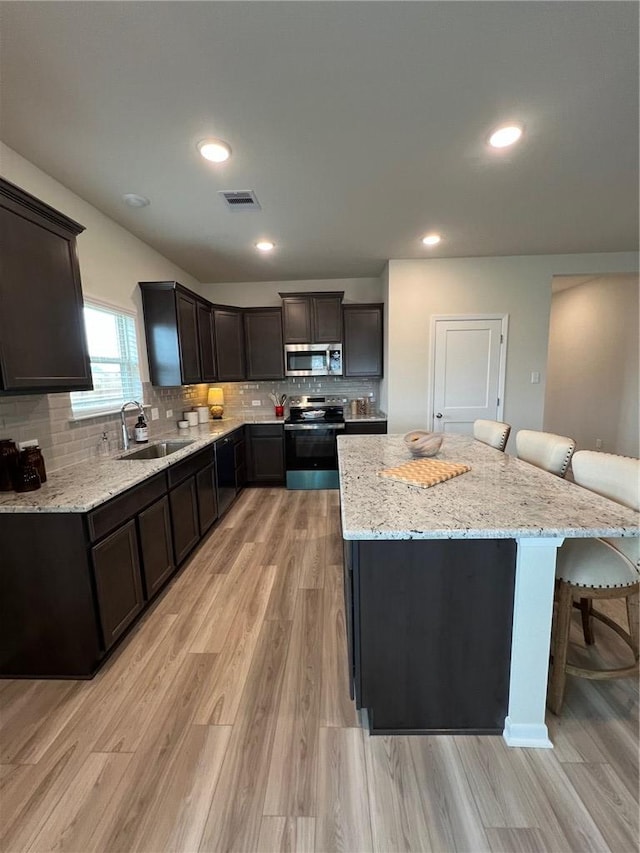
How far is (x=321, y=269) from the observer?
429cm

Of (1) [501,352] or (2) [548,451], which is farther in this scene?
(1) [501,352]

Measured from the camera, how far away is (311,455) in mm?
4207

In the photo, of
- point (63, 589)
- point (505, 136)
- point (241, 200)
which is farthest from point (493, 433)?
point (63, 589)

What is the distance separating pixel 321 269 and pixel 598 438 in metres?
4.81

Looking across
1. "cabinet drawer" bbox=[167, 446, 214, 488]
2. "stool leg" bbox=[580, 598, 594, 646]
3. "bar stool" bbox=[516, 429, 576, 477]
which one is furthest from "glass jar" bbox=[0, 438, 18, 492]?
"stool leg" bbox=[580, 598, 594, 646]

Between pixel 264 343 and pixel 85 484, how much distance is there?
10.2 ft

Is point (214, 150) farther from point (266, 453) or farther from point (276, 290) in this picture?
point (266, 453)

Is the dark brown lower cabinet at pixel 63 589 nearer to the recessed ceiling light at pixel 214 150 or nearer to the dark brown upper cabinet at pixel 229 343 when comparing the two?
the recessed ceiling light at pixel 214 150

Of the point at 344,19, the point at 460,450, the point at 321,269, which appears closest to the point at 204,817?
the point at 460,450

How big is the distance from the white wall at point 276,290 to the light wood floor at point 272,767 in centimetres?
422

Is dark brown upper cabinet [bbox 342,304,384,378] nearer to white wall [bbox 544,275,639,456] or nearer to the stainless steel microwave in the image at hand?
the stainless steel microwave

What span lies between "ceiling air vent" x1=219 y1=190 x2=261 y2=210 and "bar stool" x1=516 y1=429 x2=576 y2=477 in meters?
2.54

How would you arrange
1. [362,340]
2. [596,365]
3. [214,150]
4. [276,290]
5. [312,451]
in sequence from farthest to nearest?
[596,365], [276,290], [362,340], [312,451], [214,150]

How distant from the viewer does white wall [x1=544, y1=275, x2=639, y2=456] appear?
15.1ft
